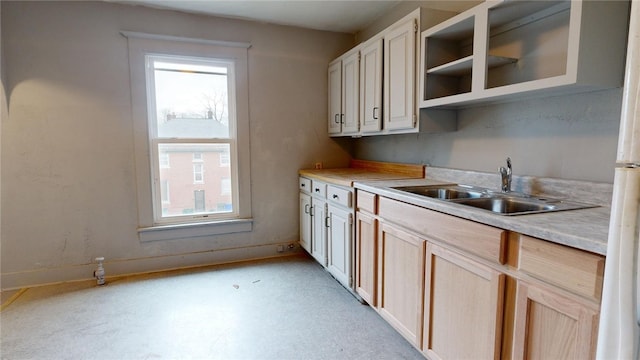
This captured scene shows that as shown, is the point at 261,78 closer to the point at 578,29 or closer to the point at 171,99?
the point at 171,99

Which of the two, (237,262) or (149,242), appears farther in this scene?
(237,262)

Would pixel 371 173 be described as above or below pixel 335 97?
below

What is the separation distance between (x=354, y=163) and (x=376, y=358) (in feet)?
7.19

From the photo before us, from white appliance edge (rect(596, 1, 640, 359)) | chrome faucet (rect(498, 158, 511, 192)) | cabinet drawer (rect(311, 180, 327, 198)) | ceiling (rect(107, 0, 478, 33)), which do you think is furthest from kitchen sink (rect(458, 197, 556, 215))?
ceiling (rect(107, 0, 478, 33))

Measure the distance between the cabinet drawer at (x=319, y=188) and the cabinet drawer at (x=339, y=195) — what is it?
9cm

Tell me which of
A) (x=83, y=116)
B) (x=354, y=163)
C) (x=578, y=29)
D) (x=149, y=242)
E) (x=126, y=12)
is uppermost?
(x=126, y=12)

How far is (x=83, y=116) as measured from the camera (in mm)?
2854

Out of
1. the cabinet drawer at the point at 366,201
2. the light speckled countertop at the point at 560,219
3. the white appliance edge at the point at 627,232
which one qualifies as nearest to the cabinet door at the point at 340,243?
the cabinet drawer at the point at 366,201

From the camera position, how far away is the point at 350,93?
10.1 ft

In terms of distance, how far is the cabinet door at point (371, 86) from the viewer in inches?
103

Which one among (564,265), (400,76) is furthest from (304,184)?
(564,265)

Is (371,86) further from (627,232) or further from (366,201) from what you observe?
(627,232)

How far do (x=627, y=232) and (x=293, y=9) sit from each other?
2933 mm

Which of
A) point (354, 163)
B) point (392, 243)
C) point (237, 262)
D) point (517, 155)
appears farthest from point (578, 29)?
point (237, 262)
